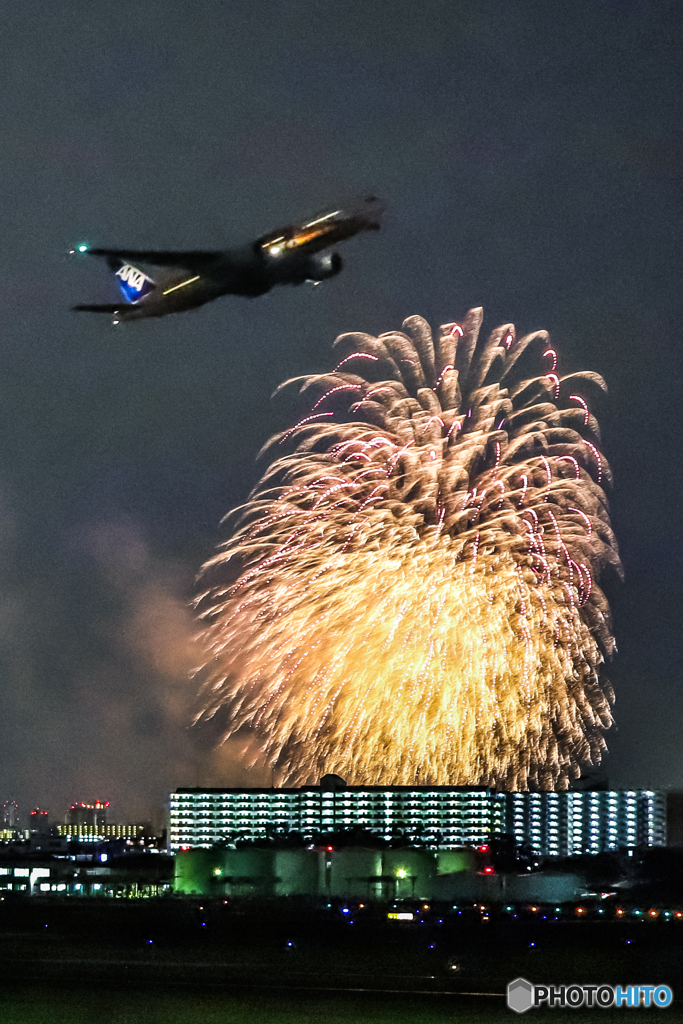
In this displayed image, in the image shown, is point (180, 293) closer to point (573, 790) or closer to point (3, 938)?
point (3, 938)

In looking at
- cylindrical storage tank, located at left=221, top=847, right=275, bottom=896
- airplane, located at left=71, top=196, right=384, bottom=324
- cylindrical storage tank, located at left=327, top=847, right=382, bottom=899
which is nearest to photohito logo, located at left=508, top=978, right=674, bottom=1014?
airplane, located at left=71, top=196, right=384, bottom=324

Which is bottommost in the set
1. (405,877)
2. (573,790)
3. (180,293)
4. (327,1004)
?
(327,1004)

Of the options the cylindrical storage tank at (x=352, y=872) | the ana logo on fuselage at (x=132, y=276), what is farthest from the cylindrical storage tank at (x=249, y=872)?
the ana logo on fuselage at (x=132, y=276)

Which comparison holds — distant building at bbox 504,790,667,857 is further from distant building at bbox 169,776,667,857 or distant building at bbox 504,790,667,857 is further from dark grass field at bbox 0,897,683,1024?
dark grass field at bbox 0,897,683,1024

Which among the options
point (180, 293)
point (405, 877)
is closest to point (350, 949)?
point (180, 293)

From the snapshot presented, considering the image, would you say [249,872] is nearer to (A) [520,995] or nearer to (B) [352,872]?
(B) [352,872]

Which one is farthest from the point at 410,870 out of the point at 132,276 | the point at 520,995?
the point at 520,995
